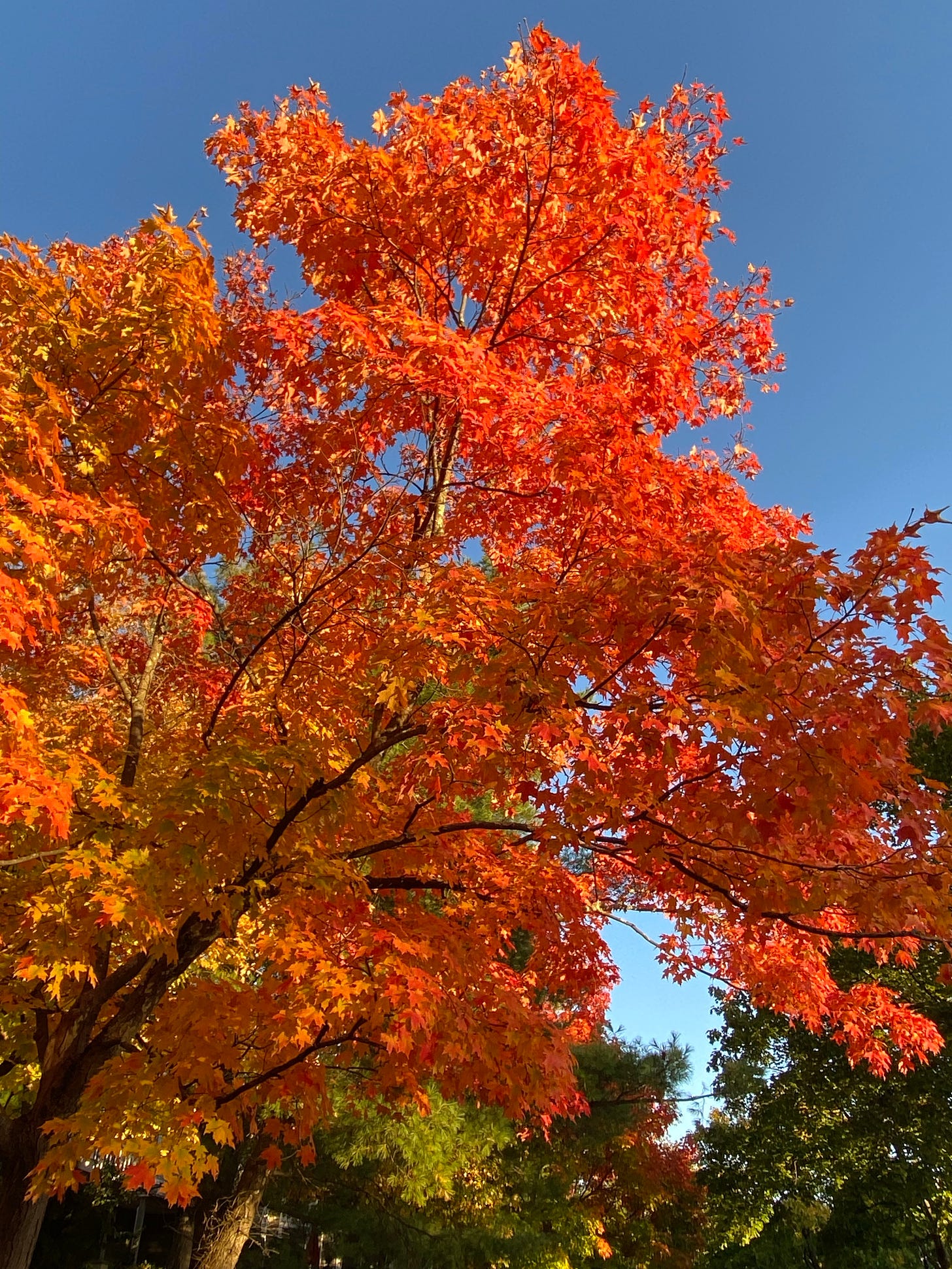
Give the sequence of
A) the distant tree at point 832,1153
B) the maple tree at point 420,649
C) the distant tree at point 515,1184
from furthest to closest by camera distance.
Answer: the distant tree at point 832,1153 < the distant tree at point 515,1184 < the maple tree at point 420,649

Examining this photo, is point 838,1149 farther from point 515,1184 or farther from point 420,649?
point 420,649

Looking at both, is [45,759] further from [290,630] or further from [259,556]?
[259,556]

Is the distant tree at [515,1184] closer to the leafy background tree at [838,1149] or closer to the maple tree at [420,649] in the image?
the leafy background tree at [838,1149]

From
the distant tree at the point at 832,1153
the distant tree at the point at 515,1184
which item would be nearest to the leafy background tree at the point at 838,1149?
the distant tree at the point at 832,1153

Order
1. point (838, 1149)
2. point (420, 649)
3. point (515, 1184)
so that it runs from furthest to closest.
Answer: point (838, 1149)
point (515, 1184)
point (420, 649)

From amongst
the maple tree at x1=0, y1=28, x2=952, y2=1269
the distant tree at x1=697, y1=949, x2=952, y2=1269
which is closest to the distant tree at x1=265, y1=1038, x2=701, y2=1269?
the distant tree at x1=697, y1=949, x2=952, y2=1269

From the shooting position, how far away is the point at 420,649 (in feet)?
14.5

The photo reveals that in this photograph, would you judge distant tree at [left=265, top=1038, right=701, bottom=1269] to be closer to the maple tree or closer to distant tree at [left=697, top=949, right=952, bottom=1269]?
distant tree at [left=697, top=949, right=952, bottom=1269]

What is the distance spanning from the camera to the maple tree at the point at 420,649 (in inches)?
152

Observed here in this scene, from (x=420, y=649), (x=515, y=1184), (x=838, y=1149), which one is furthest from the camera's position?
(x=838, y=1149)

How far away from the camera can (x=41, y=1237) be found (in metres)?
16.0

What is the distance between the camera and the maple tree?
3869mm

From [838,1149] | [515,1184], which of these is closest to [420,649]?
[515,1184]

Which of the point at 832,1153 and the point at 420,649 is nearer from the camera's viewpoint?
the point at 420,649
